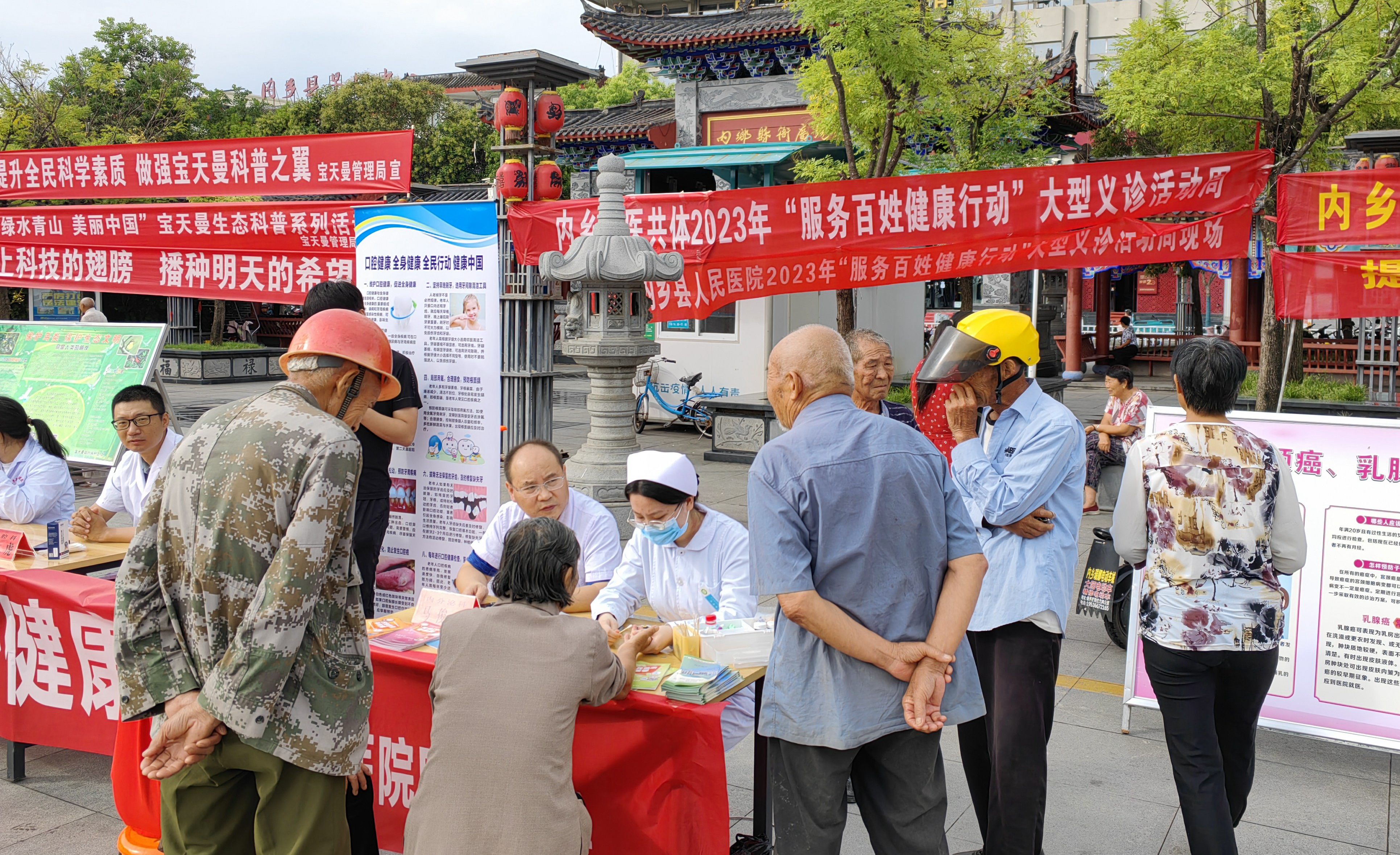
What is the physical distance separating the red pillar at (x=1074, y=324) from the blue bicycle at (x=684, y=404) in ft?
32.9

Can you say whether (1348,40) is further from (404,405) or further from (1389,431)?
(404,405)

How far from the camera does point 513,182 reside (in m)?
7.57

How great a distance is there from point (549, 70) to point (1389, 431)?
5152mm

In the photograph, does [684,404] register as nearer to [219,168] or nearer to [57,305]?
[219,168]

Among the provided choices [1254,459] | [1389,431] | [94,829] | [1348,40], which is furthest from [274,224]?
[1348,40]

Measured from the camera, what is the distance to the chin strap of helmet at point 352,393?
234cm

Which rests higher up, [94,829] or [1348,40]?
[1348,40]

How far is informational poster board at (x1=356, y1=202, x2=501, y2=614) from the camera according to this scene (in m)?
4.33

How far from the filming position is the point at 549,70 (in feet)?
22.2

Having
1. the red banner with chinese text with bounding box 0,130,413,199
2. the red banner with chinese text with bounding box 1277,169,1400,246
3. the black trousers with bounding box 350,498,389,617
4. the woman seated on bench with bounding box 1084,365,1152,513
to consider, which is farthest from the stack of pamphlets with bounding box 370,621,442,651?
the woman seated on bench with bounding box 1084,365,1152,513

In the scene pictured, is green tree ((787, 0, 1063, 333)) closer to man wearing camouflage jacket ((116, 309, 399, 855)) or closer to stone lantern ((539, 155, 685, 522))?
stone lantern ((539, 155, 685, 522))

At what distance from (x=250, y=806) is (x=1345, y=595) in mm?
3703

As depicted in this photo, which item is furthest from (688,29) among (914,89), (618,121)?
(914,89)

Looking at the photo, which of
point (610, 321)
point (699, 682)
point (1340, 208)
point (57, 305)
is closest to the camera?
point (699, 682)
